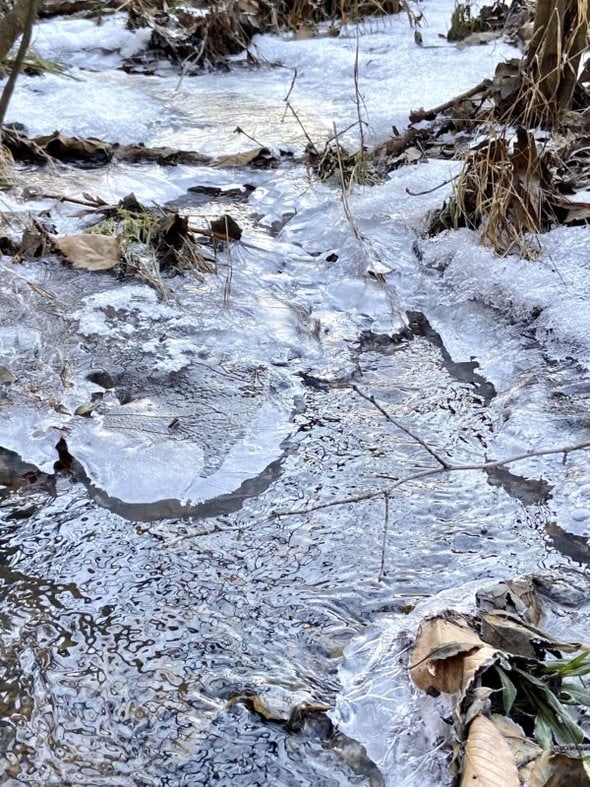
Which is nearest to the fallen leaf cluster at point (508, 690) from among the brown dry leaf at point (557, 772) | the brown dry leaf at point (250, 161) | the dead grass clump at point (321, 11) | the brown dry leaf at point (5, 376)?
the brown dry leaf at point (557, 772)

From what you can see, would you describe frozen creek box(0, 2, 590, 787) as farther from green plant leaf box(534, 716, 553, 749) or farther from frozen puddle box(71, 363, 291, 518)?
green plant leaf box(534, 716, 553, 749)

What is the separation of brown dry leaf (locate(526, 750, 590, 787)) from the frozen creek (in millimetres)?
163

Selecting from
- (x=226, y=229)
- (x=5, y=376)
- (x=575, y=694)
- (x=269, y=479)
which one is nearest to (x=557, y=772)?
(x=575, y=694)

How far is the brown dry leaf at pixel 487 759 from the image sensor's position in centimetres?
123

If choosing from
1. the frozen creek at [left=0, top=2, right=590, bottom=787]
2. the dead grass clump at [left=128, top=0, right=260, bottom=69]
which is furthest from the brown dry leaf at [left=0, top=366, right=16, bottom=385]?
the dead grass clump at [left=128, top=0, right=260, bottom=69]

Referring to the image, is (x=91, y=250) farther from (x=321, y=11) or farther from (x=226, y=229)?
(x=321, y=11)

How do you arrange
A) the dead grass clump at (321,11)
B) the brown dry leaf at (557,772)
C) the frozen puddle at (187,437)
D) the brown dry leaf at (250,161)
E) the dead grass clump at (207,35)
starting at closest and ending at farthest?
the brown dry leaf at (557,772), the frozen puddle at (187,437), the brown dry leaf at (250,161), the dead grass clump at (207,35), the dead grass clump at (321,11)

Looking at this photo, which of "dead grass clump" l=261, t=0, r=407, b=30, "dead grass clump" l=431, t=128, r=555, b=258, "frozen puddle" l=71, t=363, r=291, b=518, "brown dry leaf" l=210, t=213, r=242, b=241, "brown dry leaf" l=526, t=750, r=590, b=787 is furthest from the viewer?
"dead grass clump" l=261, t=0, r=407, b=30

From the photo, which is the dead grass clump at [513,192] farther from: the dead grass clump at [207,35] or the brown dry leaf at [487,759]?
the dead grass clump at [207,35]

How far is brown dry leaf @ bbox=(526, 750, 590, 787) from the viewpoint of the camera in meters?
1.22

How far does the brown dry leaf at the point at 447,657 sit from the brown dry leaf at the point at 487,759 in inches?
3.4

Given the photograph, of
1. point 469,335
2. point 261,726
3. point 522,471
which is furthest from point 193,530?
point 469,335

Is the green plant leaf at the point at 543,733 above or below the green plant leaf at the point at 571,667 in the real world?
below

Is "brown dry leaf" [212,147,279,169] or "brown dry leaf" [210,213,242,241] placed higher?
"brown dry leaf" [212,147,279,169]
